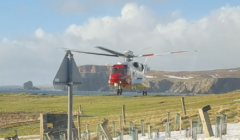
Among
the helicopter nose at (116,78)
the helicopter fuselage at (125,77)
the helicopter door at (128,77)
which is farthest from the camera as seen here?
the helicopter door at (128,77)

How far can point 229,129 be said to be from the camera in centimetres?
1830

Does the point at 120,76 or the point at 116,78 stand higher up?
the point at 120,76

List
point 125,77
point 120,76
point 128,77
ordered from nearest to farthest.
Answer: point 120,76
point 125,77
point 128,77

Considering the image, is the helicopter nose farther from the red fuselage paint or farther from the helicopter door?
the helicopter door

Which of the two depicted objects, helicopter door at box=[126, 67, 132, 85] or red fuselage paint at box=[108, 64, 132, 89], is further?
helicopter door at box=[126, 67, 132, 85]

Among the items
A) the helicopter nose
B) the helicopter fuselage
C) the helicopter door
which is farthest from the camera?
the helicopter door

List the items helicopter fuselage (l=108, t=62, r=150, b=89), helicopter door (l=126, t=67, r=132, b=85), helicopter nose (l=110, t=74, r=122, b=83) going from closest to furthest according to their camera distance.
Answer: helicopter nose (l=110, t=74, r=122, b=83) < helicopter fuselage (l=108, t=62, r=150, b=89) < helicopter door (l=126, t=67, r=132, b=85)

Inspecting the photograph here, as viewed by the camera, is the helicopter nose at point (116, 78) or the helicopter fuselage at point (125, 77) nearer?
the helicopter nose at point (116, 78)

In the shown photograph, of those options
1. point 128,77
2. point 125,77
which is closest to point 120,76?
point 125,77

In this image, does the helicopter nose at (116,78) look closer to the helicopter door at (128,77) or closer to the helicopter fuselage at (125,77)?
the helicopter fuselage at (125,77)

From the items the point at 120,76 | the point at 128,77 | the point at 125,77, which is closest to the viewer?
the point at 120,76

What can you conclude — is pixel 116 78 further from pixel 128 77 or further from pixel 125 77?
pixel 128 77

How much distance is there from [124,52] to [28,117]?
1743 centimetres

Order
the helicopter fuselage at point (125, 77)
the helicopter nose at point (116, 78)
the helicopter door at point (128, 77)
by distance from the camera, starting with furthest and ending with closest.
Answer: the helicopter door at point (128, 77), the helicopter fuselage at point (125, 77), the helicopter nose at point (116, 78)
